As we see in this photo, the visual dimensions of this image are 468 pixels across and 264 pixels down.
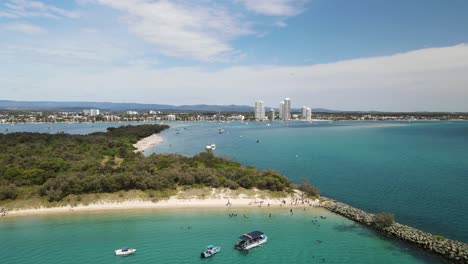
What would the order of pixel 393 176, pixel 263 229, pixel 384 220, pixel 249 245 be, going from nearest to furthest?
pixel 249 245, pixel 384 220, pixel 263 229, pixel 393 176

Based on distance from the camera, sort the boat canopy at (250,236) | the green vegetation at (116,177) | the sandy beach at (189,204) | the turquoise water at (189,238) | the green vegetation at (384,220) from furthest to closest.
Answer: the green vegetation at (116,177) → the sandy beach at (189,204) → the green vegetation at (384,220) → the boat canopy at (250,236) → the turquoise water at (189,238)

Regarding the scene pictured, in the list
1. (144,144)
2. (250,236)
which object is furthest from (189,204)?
(144,144)

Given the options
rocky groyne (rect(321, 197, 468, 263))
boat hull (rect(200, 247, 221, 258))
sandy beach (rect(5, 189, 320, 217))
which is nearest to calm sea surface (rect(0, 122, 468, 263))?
boat hull (rect(200, 247, 221, 258))

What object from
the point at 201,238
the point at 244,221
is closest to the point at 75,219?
the point at 201,238

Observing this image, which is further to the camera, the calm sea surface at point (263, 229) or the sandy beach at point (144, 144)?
the sandy beach at point (144, 144)

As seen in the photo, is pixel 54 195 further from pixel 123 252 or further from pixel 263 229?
pixel 263 229

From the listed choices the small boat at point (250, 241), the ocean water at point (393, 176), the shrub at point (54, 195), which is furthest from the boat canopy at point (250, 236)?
the shrub at point (54, 195)

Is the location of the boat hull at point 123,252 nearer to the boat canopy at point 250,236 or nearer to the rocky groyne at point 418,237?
the boat canopy at point 250,236
